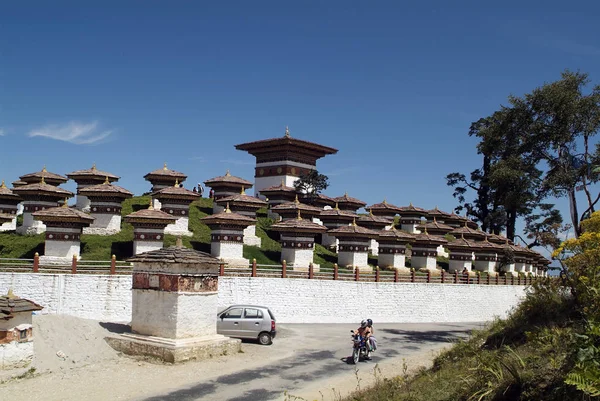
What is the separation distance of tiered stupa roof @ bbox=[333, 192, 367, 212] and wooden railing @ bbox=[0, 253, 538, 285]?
10916 millimetres

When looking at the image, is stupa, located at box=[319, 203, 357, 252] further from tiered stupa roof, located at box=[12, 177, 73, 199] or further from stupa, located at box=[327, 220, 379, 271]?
tiered stupa roof, located at box=[12, 177, 73, 199]

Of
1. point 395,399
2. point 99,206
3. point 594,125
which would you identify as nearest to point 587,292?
point 395,399

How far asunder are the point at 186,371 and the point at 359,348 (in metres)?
6.06

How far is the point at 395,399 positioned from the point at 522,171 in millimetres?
30056

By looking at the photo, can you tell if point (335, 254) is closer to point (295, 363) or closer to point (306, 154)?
point (306, 154)

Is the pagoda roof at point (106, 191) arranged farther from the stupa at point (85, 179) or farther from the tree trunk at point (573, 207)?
the tree trunk at point (573, 207)

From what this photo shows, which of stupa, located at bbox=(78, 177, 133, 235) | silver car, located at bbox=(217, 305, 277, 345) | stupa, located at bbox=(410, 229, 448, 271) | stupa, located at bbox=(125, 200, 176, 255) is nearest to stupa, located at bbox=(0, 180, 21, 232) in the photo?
stupa, located at bbox=(78, 177, 133, 235)

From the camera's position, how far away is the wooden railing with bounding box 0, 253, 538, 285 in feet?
76.8

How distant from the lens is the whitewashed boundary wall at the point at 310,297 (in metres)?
22.6

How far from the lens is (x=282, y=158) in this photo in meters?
50.9

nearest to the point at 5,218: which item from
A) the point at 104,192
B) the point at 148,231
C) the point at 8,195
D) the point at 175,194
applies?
the point at 8,195

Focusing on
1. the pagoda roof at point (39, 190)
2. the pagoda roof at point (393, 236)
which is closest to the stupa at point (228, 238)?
the pagoda roof at point (39, 190)

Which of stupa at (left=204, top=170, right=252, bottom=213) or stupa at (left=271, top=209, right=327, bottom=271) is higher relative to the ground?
stupa at (left=204, top=170, right=252, bottom=213)

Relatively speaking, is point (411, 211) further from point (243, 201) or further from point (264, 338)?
point (264, 338)
